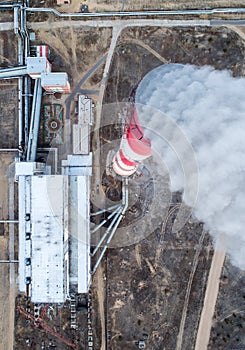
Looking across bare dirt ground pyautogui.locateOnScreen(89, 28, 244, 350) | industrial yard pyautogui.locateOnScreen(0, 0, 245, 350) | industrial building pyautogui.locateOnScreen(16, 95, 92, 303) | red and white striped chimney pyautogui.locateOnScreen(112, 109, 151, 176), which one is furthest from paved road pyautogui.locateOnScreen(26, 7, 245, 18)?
red and white striped chimney pyautogui.locateOnScreen(112, 109, 151, 176)

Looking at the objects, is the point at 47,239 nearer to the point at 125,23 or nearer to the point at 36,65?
the point at 36,65

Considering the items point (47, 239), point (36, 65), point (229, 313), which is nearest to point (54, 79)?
point (36, 65)

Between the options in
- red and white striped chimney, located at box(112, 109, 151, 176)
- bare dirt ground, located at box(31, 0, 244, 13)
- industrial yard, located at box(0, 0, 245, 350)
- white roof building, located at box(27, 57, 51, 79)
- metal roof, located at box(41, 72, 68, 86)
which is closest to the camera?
red and white striped chimney, located at box(112, 109, 151, 176)

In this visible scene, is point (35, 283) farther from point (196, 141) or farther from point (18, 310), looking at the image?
point (196, 141)

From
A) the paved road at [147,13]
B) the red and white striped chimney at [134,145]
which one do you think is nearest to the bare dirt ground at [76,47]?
the paved road at [147,13]

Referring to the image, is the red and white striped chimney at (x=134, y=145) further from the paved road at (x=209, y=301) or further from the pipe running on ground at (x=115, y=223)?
the paved road at (x=209, y=301)

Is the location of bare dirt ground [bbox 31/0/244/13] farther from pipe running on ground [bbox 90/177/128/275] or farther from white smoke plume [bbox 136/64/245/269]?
pipe running on ground [bbox 90/177/128/275]
